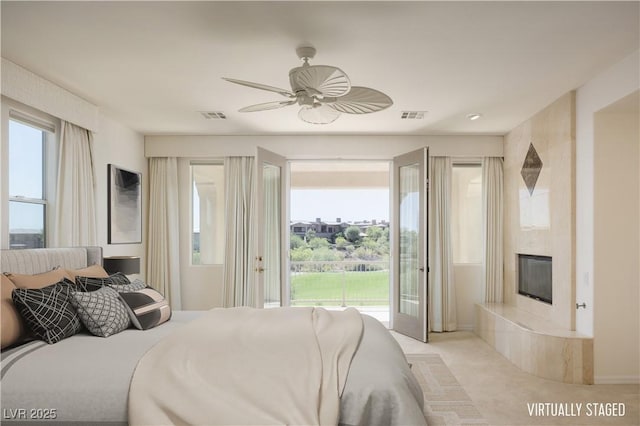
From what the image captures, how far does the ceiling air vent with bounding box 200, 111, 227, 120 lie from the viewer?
455 cm

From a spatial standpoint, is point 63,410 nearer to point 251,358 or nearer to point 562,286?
point 251,358

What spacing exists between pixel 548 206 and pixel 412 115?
5.57 ft

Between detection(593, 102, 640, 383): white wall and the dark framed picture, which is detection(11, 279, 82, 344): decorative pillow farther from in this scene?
detection(593, 102, 640, 383): white wall

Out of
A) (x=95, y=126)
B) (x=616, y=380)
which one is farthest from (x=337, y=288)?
(x=95, y=126)

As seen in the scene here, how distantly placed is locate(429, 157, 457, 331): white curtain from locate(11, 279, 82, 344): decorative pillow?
14.1 ft

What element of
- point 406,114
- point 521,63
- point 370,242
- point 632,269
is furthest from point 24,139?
point 370,242

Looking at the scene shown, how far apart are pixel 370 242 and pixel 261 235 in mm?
4240

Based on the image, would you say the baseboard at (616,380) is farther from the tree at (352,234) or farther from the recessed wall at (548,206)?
the tree at (352,234)

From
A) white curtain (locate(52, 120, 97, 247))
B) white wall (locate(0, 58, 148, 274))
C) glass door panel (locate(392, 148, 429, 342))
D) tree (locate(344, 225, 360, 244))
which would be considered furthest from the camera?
tree (locate(344, 225, 360, 244))

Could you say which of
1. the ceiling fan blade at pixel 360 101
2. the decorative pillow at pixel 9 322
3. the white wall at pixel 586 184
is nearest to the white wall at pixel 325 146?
the white wall at pixel 586 184

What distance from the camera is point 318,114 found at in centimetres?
318

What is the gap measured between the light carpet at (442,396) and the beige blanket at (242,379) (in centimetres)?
109

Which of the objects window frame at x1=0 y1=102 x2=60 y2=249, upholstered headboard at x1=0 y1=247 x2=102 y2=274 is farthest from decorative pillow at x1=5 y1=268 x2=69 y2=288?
window frame at x1=0 y1=102 x2=60 y2=249

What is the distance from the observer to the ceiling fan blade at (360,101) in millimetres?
2787
